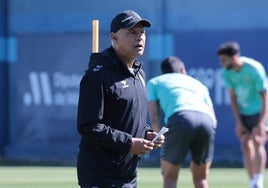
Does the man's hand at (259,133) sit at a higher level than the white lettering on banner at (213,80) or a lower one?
higher

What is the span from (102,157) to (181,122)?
14.7 ft

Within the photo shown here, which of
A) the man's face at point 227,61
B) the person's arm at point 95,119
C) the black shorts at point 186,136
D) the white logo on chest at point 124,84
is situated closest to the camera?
the person's arm at point 95,119

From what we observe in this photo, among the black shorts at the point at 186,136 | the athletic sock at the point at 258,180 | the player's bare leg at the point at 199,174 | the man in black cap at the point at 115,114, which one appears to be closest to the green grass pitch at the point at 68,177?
the athletic sock at the point at 258,180

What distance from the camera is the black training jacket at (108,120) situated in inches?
266

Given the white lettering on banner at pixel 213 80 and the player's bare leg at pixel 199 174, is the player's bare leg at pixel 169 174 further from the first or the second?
the white lettering on banner at pixel 213 80

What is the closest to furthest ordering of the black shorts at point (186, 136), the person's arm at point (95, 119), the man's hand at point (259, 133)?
1. the person's arm at point (95, 119)
2. the black shorts at point (186, 136)
3. the man's hand at point (259, 133)

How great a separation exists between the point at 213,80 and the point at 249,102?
6286 mm

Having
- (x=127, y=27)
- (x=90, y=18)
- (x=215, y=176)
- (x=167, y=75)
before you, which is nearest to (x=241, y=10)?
(x=90, y=18)

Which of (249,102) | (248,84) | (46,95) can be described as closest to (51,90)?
(46,95)

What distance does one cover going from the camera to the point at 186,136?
37.1 ft

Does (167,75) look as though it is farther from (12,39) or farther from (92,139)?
(12,39)

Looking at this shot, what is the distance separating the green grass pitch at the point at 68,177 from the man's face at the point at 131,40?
774 centimetres

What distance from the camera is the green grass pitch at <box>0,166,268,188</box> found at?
14.9 m

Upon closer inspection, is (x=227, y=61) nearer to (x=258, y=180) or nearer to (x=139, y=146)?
(x=258, y=180)
